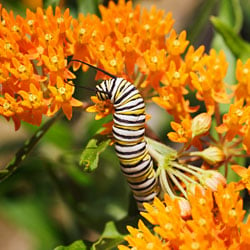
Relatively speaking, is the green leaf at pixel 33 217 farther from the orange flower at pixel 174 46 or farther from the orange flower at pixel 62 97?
the orange flower at pixel 174 46

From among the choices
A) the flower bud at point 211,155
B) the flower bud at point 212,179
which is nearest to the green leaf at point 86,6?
the flower bud at point 211,155

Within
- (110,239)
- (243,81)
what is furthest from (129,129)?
(243,81)

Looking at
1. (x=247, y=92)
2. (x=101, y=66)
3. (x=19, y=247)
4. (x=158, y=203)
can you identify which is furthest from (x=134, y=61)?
(x=19, y=247)

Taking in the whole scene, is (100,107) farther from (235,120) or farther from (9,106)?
(235,120)

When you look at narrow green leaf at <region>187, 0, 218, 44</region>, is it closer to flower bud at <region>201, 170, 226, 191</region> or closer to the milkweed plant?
the milkweed plant

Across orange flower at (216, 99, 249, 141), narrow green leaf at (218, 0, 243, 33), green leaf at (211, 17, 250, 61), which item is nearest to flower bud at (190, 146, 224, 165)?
orange flower at (216, 99, 249, 141)
